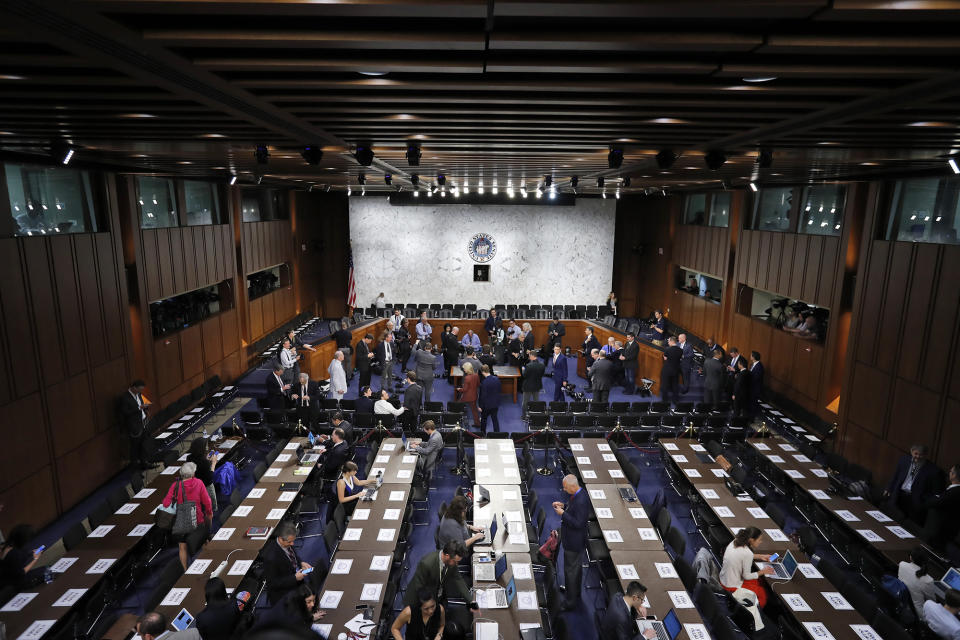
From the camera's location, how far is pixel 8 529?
7953 mm

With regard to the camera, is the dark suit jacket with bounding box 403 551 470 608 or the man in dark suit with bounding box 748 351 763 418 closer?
the dark suit jacket with bounding box 403 551 470 608

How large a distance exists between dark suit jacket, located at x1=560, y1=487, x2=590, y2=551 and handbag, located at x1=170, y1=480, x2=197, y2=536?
15.7 ft

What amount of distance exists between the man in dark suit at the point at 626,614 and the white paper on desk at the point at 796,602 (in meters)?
1.65

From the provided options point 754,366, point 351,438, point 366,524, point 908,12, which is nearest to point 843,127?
point 908,12

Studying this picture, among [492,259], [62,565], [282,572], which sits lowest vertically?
[62,565]

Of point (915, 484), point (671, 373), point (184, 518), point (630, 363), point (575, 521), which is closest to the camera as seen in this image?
point (575, 521)

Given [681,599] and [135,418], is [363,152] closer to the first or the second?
[681,599]

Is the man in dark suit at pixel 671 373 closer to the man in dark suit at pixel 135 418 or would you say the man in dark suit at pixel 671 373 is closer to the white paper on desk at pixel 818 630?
the white paper on desk at pixel 818 630

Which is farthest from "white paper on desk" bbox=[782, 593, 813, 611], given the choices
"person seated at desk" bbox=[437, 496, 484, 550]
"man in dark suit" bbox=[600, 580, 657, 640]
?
"person seated at desk" bbox=[437, 496, 484, 550]

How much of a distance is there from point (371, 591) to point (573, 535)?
8.58 feet

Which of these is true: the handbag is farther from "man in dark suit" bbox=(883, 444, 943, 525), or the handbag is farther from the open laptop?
"man in dark suit" bbox=(883, 444, 943, 525)

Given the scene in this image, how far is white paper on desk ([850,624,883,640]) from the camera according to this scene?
218 inches

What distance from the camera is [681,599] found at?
611 centimetres

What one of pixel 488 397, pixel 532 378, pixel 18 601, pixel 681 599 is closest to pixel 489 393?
pixel 488 397
